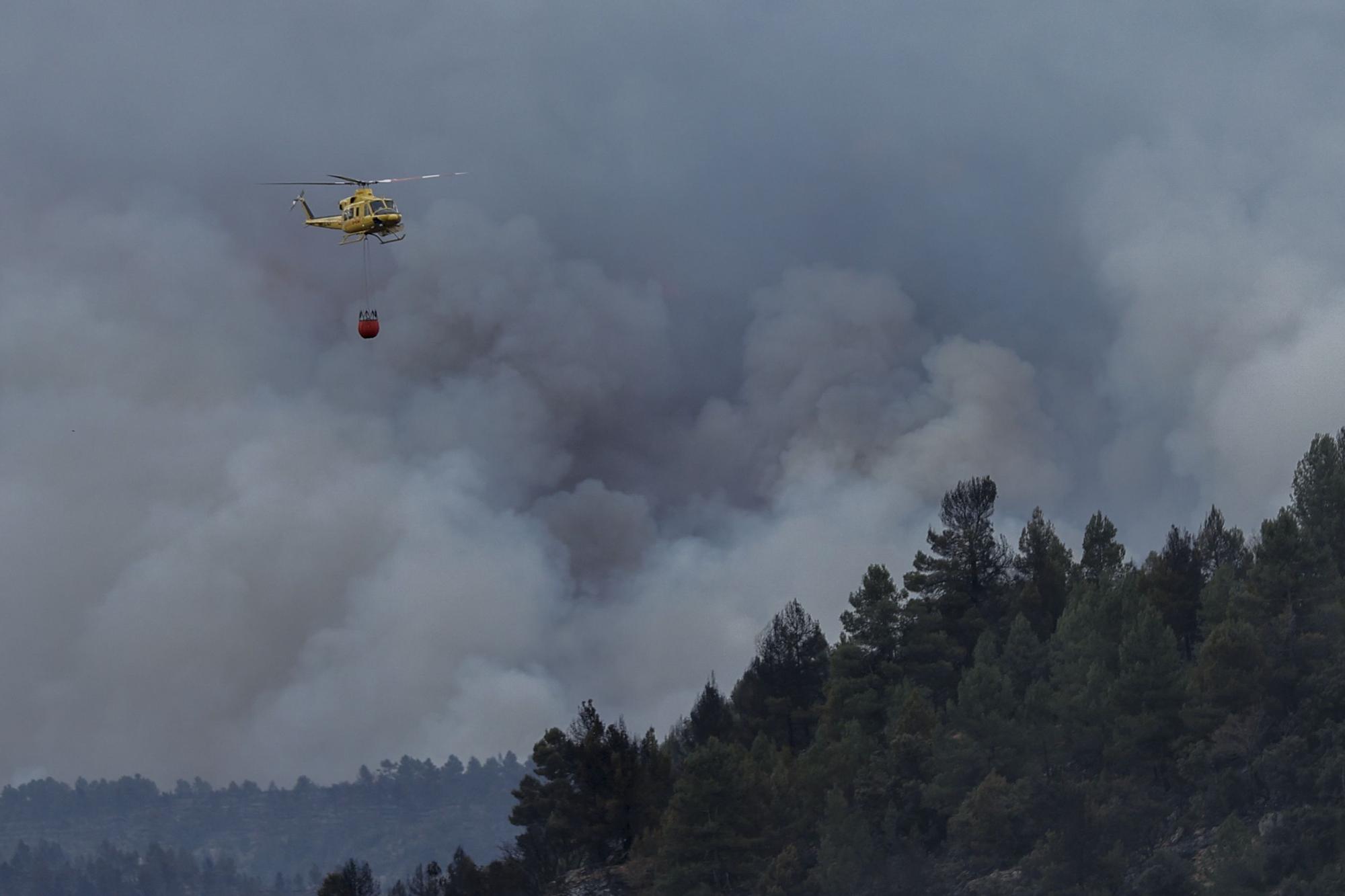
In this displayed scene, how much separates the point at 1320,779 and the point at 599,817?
52.2 metres

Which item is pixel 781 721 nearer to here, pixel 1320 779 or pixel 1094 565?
A: pixel 1094 565

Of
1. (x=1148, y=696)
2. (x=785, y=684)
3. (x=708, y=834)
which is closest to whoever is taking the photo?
(x=1148, y=696)

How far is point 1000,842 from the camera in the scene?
113 metres

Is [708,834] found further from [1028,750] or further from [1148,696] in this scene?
[1148,696]

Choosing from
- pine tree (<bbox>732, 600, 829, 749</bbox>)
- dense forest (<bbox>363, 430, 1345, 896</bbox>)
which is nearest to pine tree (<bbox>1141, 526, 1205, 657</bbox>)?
dense forest (<bbox>363, 430, 1345, 896</bbox>)

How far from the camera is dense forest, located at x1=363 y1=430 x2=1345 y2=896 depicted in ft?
354

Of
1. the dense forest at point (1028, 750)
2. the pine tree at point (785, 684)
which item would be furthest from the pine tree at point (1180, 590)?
the pine tree at point (785, 684)

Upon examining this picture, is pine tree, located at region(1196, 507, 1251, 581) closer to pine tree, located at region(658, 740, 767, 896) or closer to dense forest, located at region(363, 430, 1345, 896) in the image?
dense forest, located at region(363, 430, 1345, 896)

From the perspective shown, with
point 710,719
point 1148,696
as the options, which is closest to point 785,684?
point 710,719

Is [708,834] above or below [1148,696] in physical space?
below

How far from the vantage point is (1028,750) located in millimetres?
117562

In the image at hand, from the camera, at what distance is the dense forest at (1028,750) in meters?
108

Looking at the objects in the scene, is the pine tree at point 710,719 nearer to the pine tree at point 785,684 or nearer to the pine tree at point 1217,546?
the pine tree at point 785,684

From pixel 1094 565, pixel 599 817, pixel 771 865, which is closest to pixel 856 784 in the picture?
pixel 771 865
